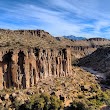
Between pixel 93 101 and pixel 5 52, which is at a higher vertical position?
pixel 5 52

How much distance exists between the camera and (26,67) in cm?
4725

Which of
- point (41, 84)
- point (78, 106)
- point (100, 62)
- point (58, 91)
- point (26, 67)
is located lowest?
point (78, 106)

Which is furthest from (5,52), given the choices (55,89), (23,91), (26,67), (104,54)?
(104,54)

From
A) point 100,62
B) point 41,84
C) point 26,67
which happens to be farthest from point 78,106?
point 100,62

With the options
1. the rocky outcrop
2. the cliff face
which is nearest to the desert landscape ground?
the cliff face

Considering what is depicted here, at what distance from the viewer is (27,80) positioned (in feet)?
154

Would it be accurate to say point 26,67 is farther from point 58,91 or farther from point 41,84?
point 58,91

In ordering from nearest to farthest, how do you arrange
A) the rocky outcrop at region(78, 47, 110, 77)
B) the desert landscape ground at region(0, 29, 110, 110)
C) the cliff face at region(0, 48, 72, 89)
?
1. the desert landscape ground at region(0, 29, 110, 110)
2. the cliff face at region(0, 48, 72, 89)
3. the rocky outcrop at region(78, 47, 110, 77)

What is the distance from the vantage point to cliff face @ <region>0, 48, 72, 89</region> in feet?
148

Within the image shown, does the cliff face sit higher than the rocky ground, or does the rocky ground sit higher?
the cliff face

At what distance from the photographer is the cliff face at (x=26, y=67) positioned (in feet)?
148

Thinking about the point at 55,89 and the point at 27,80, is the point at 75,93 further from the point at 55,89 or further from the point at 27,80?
the point at 27,80

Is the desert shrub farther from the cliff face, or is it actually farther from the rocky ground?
the cliff face

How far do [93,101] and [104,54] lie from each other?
204ft
